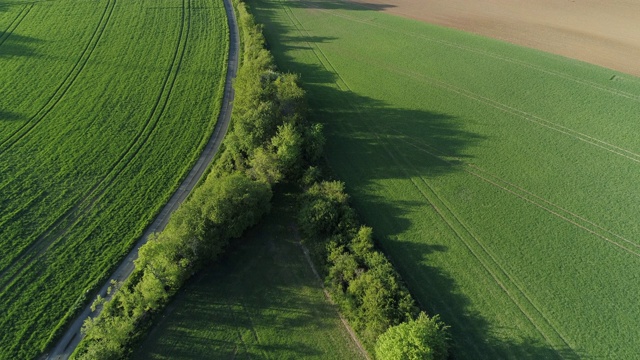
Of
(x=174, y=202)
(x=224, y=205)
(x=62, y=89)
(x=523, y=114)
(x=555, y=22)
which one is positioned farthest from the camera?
(x=555, y=22)

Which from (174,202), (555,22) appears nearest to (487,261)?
(174,202)

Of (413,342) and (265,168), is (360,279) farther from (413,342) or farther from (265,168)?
(265,168)

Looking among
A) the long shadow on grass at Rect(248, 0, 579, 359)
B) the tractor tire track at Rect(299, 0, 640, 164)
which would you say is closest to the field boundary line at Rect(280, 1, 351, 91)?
the long shadow on grass at Rect(248, 0, 579, 359)

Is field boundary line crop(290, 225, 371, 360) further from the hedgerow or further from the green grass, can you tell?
the hedgerow

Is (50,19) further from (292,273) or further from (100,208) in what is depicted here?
(292,273)

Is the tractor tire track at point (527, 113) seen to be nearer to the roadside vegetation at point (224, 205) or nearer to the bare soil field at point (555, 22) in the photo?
the bare soil field at point (555, 22)

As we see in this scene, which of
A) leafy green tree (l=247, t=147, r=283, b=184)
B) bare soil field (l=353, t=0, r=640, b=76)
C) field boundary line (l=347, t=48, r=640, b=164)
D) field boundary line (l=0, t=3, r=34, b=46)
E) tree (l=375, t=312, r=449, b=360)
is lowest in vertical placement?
tree (l=375, t=312, r=449, b=360)

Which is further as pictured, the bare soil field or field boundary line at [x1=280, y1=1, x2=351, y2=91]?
the bare soil field
